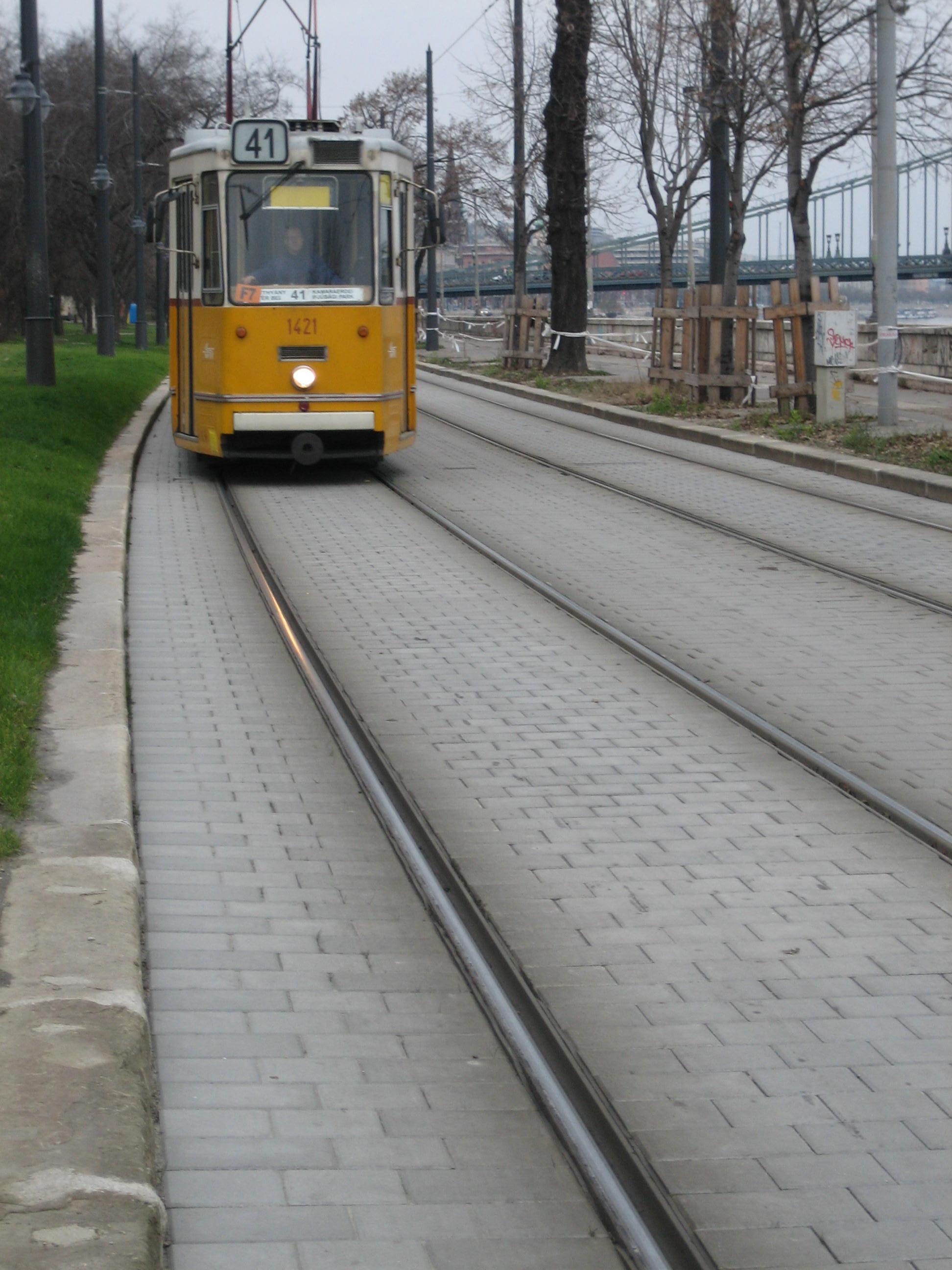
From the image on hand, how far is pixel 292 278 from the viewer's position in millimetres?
15820

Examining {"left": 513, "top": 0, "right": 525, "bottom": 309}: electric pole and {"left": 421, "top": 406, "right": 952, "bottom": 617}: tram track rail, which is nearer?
{"left": 421, "top": 406, "right": 952, "bottom": 617}: tram track rail

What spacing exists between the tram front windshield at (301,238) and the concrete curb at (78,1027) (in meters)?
9.31

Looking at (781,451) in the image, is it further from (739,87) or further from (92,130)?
(92,130)

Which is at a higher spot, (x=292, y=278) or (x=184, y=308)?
(x=292, y=278)

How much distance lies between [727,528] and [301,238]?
482cm

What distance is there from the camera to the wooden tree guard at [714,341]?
23.6m

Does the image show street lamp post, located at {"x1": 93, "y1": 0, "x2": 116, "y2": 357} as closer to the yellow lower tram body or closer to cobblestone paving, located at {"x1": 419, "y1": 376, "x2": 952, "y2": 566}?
cobblestone paving, located at {"x1": 419, "y1": 376, "x2": 952, "y2": 566}

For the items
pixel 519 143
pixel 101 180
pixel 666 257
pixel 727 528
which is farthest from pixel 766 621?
pixel 519 143

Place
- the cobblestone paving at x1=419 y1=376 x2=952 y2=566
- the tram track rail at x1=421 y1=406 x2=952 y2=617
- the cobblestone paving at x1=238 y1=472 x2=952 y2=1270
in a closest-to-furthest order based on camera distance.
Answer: the cobblestone paving at x1=238 y1=472 x2=952 y2=1270, the tram track rail at x1=421 y1=406 x2=952 y2=617, the cobblestone paving at x1=419 y1=376 x2=952 y2=566

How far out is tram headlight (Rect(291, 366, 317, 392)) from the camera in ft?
52.3

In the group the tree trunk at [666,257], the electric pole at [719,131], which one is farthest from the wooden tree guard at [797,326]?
the tree trunk at [666,257]

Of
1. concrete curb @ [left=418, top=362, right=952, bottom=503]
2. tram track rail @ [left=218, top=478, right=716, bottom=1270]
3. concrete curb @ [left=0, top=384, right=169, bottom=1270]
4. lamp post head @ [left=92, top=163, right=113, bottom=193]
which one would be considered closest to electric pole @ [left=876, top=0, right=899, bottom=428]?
concrete curb @ [left=418, top=362, right=952, bottom=503]

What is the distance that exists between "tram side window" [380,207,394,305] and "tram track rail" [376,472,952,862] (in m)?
4.89

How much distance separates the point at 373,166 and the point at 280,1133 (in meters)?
12.9
